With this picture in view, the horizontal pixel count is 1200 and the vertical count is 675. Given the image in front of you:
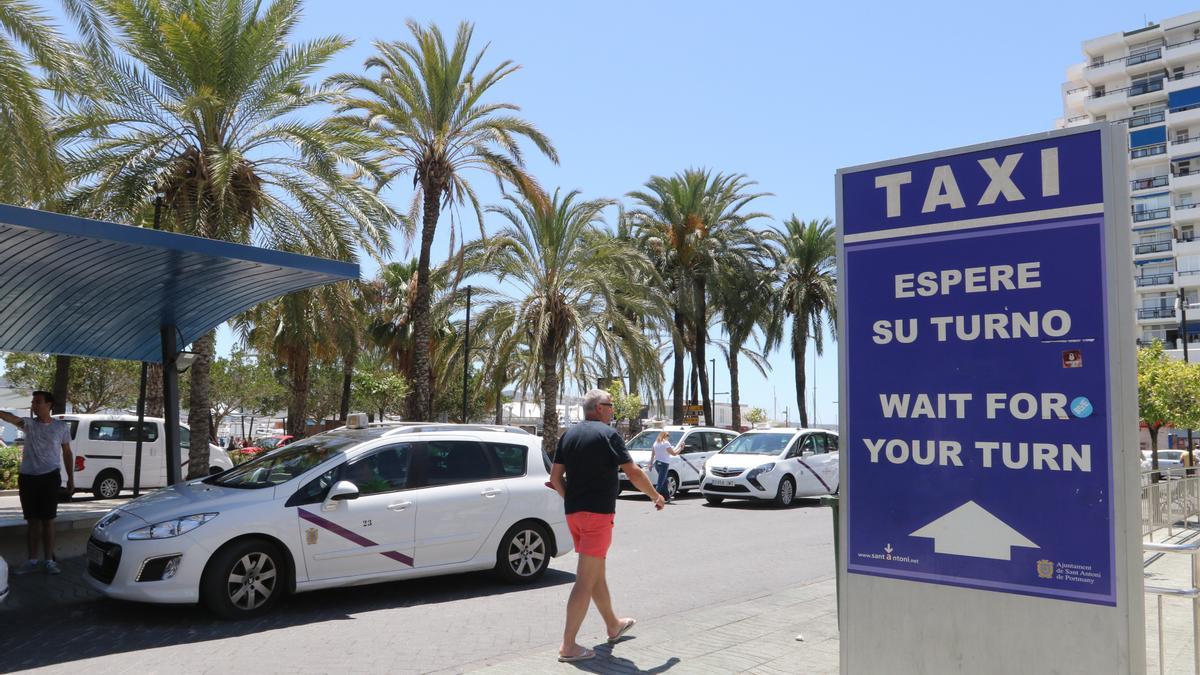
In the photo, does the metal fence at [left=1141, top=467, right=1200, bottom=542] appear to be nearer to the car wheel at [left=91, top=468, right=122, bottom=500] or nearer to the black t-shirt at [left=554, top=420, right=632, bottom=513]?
the black t-shirt at [left=554, top=420, right=632, bottom=513]

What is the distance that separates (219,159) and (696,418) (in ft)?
78.8

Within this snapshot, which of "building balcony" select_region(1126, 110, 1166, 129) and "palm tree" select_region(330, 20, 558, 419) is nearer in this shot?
"palm tree" select_region(330, 20, 558, 419)

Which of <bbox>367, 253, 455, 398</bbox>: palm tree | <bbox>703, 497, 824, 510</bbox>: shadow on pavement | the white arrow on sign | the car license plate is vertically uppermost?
<bbox>367, 253, 455, 398</bbox>: palm tree

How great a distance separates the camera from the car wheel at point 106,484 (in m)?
18.8

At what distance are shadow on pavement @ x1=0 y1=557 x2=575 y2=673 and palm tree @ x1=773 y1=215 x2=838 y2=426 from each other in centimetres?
2598

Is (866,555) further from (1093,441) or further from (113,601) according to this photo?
(113,601)

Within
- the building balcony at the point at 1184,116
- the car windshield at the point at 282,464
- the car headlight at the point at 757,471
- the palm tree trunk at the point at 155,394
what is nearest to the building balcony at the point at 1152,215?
the building balcony at the point at 1184,116

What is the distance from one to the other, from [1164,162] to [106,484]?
69015mm

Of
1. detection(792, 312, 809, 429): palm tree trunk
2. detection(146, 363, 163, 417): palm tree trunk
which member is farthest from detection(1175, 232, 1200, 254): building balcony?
detection(146, 363, 163, 417): palm tree trunk

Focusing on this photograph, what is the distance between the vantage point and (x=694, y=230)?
30.7 meters

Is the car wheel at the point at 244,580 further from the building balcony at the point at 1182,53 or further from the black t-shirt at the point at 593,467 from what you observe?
the building balcony at the point at 1182,53

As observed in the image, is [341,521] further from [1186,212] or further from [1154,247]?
[1154,247]

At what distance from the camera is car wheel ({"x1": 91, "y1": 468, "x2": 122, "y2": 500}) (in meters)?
18.8

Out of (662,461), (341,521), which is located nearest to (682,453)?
(662,461)
